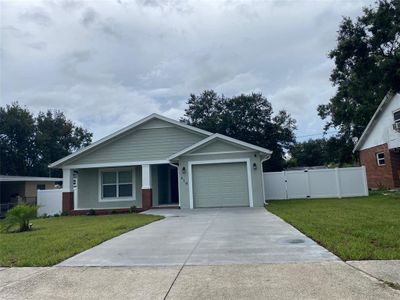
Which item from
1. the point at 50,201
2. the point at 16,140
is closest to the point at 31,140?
the point at 16,140

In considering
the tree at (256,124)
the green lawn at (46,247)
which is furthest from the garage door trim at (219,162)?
the tree at (256,124)

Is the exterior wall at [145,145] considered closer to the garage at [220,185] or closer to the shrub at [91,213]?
the garage at [220,185]

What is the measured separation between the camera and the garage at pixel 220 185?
55.1 ft

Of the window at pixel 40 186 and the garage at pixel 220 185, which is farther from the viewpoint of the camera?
the window at pixel 40 186

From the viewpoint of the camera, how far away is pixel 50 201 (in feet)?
66.8

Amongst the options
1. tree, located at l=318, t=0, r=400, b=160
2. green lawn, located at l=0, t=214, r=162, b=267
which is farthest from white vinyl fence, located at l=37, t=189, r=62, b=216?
tree, located at l=318, t=0, r=400, b=160

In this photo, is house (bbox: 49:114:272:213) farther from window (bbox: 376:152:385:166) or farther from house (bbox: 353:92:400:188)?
window (bbox: 376:152:385:166)

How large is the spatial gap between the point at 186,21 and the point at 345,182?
41.8ft

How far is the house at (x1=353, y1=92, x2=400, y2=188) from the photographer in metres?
21.2

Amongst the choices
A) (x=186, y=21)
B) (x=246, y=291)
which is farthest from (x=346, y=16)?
(x=246, y=291)

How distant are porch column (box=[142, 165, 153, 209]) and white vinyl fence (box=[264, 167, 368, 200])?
281 inches

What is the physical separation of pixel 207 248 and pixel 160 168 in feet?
45.2

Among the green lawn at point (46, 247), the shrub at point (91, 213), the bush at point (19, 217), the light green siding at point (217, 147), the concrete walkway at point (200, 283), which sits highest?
the light green siding at point (217, 147)

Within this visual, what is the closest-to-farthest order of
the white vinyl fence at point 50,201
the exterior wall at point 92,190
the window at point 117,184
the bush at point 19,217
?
the bush at point 19,217, the exterior wall at point 92,190, the window at point 117,184, the white vinyl fence at point 50,201
